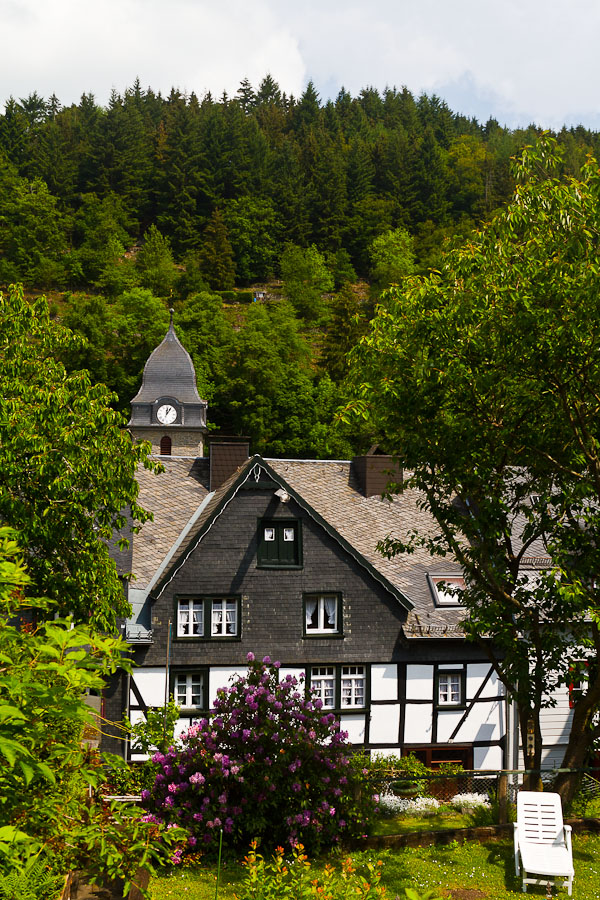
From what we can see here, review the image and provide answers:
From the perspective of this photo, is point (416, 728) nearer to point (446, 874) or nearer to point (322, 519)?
point (322, 519)

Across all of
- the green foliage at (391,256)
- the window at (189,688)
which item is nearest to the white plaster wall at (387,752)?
the window at (189,688)

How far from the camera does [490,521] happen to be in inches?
499

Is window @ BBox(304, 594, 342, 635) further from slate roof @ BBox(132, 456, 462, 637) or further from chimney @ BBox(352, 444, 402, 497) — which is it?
chimney @ BBox(352, 444, 402, 497)

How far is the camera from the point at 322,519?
22531mm

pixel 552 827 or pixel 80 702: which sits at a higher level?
pixel 80 702

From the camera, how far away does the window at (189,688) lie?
21062 mm

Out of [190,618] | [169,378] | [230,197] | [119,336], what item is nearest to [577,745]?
[190,618]

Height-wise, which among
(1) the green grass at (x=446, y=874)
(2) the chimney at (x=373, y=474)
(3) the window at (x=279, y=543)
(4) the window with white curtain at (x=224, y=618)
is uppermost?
(2) the chimney at (x=373, y=474)

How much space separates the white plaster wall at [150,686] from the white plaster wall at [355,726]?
180 inches

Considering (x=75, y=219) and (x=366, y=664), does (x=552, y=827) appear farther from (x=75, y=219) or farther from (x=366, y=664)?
(x=75, y=219)

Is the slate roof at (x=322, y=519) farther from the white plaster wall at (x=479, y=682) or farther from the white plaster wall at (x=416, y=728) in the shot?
the white plaster wall at (x=416, y=728)

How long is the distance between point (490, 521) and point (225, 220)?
408ft

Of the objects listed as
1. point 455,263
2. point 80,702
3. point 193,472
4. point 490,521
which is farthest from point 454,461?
point 193,472

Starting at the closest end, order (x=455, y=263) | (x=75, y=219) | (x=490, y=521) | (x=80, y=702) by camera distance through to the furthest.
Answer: (x=80, y=702) < (x=455, y=263) < (x=490, y=521) < (x=75, y=219)
